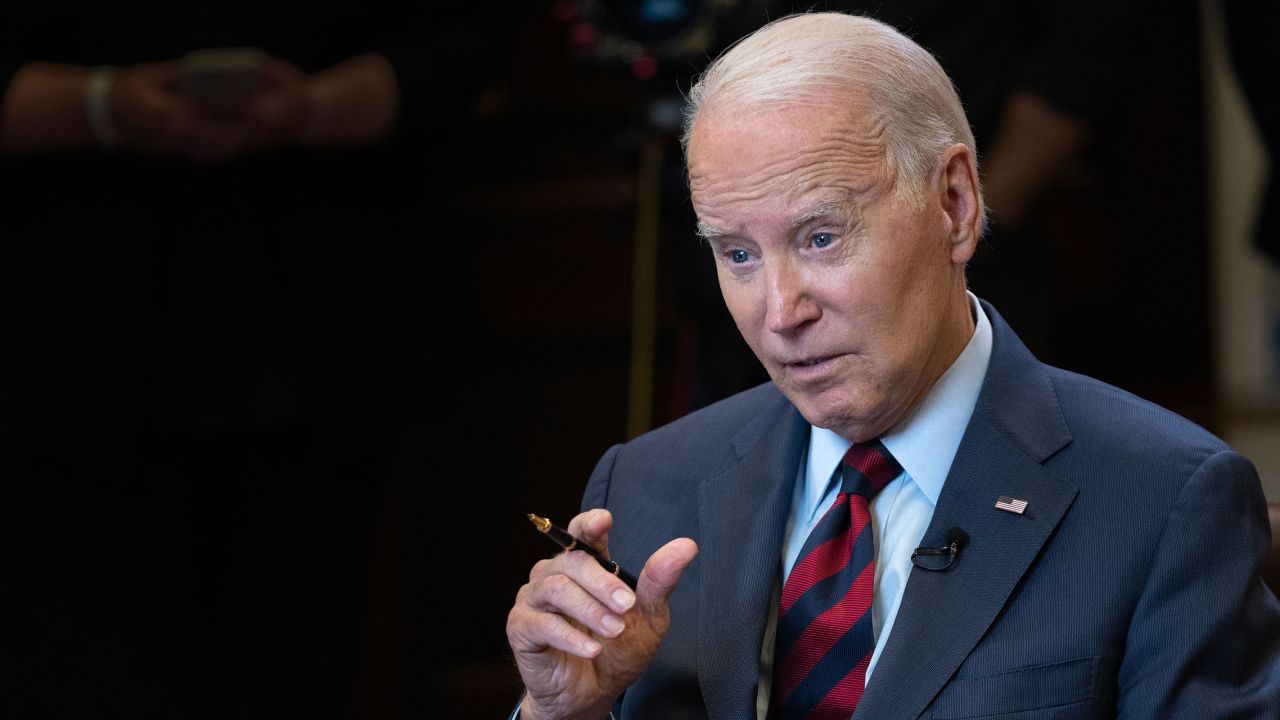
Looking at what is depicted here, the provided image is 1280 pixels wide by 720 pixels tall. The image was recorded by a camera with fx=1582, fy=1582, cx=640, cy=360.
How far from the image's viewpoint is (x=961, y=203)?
1731 millimetres

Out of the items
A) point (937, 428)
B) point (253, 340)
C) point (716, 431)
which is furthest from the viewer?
point (253, 340)

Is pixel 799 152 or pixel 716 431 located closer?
pixel 799 152

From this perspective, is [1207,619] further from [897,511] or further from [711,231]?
[711,231]

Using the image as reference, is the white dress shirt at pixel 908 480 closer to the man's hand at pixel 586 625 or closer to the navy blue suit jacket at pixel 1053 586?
the navy blue suit jacket at pixel 1053 586

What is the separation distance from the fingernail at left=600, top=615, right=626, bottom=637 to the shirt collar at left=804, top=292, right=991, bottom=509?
0.37 m

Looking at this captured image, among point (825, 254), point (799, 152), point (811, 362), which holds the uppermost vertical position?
point (799, 152)

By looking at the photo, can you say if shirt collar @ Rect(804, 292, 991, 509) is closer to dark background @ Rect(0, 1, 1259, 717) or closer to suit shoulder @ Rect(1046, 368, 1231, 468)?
suit shoulder @ Rect(1046, 368, 1231, 468)

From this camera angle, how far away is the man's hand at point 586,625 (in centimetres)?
156

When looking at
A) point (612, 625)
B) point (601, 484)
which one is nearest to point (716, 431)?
point (601, 484)

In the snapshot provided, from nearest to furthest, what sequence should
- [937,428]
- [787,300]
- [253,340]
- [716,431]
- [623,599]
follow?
1. [623,599]
2. [787,300]
3. [937,428]
4. [716,431]
5. [253,340]

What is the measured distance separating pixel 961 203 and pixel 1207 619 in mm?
506

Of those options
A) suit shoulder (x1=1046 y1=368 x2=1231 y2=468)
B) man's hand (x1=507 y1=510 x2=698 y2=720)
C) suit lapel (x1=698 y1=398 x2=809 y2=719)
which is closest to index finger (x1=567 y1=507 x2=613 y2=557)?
man's hand (x1=507 y1=510 x2=698 y2=720)

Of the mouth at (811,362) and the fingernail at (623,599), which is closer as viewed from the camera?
the fingernail at (623,599)

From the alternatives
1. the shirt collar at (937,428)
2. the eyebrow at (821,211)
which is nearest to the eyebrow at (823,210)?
the eyebrow at (821,211)
